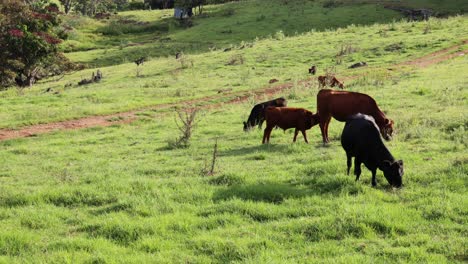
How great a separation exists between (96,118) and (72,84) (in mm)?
15633

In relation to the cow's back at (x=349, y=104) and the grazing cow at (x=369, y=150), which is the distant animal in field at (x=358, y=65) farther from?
the grazing cow at (x=369, y=150)

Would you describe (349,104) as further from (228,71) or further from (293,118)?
(228,71)

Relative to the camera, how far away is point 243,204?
857 cm

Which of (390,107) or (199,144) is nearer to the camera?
(199,144)

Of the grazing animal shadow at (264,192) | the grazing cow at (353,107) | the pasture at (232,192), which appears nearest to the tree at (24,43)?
the pasture at (232,192)

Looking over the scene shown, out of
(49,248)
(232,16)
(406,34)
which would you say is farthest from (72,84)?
(232,16)

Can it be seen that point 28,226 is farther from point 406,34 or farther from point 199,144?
point 406,34

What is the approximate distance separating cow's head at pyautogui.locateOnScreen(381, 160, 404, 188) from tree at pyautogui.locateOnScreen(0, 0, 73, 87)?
3732 cm

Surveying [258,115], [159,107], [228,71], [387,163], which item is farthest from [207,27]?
[387,163]

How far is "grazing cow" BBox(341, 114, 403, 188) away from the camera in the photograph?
9062 mm

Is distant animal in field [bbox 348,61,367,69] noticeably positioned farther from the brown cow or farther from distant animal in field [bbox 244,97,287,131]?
the brown cow

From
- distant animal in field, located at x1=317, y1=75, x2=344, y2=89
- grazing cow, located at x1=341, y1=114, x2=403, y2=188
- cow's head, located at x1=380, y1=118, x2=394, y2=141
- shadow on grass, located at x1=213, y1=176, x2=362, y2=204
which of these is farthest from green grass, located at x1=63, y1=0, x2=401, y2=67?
shadow on grass, located at x1=213, y1=176, x2=362, y2=204

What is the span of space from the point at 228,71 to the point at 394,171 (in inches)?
1008

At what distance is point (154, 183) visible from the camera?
1028 centimetres
